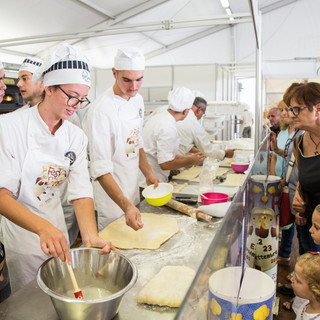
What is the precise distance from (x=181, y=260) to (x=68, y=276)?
46 centimetres

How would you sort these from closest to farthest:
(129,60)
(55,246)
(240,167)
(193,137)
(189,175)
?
(55,246) < (129,60) < (189,175) < (240,167) < (193,137)

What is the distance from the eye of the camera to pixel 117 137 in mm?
1858

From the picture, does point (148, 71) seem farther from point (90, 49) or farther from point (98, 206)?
point (98, 206)

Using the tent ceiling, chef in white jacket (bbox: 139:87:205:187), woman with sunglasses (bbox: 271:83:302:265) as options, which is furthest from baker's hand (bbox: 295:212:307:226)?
the tent ceiling

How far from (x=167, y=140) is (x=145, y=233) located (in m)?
1.13

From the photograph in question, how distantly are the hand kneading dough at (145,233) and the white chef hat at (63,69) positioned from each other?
0.70 meters

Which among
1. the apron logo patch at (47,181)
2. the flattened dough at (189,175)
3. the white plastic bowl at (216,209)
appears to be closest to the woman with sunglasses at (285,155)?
the flattened dough at (189,175)

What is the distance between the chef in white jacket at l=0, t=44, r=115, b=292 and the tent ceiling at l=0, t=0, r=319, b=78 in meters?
2.40

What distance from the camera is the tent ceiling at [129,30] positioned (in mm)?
4597

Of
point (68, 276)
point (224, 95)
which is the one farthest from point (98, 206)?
point (224, 95)

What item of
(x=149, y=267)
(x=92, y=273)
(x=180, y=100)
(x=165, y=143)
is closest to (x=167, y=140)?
(x=165, y=143)

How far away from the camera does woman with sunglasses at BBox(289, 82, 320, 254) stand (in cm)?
190

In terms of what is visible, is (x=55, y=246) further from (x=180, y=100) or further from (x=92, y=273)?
(x=180, y=100)

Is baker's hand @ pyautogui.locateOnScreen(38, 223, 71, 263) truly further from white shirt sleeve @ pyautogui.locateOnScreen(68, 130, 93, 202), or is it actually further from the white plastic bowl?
the white plastic bowl
